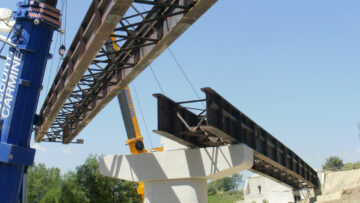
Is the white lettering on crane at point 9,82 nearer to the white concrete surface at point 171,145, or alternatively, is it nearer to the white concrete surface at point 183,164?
the white concrete surface at point 183,164

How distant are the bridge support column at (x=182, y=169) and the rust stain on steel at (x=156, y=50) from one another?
3638mm

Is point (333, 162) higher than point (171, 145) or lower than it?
higher

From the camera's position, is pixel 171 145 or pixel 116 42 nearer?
pixel 116 42

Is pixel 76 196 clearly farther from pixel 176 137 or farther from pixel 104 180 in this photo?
pixel 176 137

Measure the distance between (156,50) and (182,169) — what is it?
301 inches

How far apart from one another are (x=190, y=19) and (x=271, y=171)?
24600 mm

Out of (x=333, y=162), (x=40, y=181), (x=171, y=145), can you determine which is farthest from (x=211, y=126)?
(x=333, y=162)

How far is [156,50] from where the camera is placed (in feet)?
37.0

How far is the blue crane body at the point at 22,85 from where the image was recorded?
47.0ft

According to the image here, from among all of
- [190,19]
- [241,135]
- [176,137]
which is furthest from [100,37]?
[241,135]

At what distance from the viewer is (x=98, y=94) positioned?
17141 millimetres

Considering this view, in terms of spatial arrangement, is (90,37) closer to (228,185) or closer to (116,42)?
(116,42)

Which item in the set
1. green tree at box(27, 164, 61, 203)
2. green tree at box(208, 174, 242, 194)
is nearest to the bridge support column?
green tree at box(27, 164, 61, 203)

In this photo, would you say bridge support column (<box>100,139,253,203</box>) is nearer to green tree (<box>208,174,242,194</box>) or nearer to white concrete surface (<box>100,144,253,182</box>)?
white concrete surface (<box>100,144,253,182</box>)
